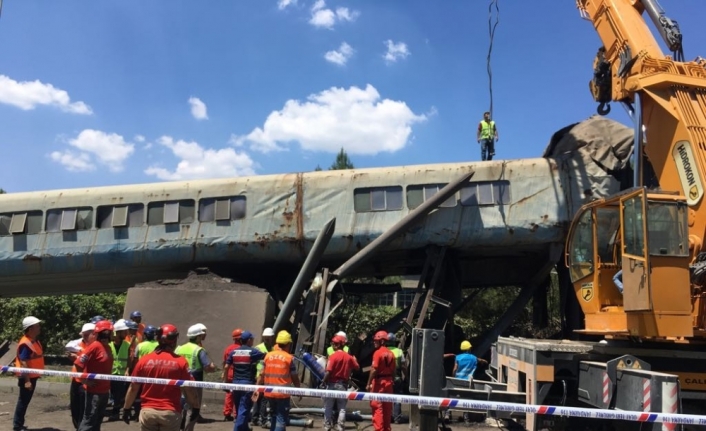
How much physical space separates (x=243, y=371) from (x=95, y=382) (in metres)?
2.01

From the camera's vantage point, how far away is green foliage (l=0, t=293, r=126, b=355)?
67.7 ft

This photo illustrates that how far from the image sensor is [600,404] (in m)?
5.98

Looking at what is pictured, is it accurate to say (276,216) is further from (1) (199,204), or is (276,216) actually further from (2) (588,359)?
(2) (588,359)

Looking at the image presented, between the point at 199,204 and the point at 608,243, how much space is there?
1043cm

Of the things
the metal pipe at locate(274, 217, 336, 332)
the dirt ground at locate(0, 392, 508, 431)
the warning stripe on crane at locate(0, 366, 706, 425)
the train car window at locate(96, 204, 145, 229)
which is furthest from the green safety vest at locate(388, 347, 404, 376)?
the train car window at locate(96, 204, 145, 229)

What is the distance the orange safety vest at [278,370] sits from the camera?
7.31m

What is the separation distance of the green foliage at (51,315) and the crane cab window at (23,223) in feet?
20.5

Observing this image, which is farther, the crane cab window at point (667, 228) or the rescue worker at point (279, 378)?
the rescue worker at point (279, 378)

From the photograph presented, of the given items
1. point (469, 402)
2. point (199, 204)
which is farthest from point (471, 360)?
point (199, 204)

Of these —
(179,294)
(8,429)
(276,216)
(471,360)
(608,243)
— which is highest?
(276,216)

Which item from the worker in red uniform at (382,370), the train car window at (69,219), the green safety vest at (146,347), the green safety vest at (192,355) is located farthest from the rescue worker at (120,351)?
the train car window at (69,219)

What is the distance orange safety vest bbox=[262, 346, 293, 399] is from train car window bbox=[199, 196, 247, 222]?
7.53m

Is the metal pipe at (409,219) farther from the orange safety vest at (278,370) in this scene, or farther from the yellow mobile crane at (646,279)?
the orange safety vest at (278,370)

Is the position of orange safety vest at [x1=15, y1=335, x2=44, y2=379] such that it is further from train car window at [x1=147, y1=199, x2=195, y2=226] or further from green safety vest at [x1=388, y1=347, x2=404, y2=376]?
train car window at [x1=147, y1=199, x2=195, y2=226]
